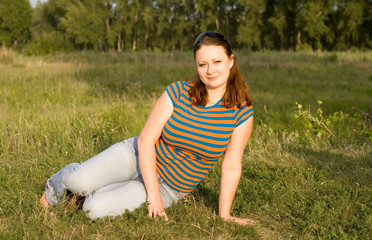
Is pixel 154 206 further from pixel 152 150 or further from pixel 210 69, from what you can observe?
pixel 210 69

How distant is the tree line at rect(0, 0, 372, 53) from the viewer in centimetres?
3612

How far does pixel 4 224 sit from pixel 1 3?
53388 mm

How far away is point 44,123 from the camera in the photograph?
497 cm

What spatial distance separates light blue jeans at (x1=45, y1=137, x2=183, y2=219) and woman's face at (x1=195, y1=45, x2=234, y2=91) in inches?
32.2

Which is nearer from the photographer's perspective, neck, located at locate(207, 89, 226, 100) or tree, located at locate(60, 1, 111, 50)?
neck, located at locate(207, 89, 226, 100)

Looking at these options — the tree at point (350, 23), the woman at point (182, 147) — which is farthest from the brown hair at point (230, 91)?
the tree at point (350, 23)

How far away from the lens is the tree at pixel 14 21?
4922cm

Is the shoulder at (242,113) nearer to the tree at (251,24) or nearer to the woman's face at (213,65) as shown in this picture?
the woman's face at (213,65)

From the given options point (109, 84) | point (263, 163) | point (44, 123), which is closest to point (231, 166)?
point (263, 163)

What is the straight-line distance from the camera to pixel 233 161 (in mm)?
2689

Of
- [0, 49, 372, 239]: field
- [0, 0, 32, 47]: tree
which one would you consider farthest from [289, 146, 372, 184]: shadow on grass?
[0, 0, 32, 47]: tree

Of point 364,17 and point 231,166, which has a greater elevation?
point 364,17

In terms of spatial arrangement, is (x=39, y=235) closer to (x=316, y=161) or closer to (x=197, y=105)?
(x=197, y=105)

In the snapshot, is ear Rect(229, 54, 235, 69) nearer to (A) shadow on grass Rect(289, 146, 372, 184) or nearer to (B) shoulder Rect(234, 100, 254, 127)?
(B) shoulder Rect(234, 100, 254, 127)
